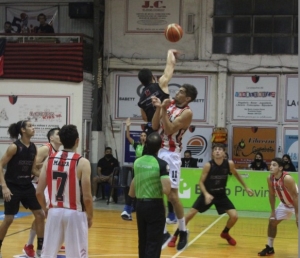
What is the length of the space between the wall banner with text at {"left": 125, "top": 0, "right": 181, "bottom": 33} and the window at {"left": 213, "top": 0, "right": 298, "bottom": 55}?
4.53ft

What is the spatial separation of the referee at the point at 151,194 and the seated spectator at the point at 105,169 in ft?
40.4

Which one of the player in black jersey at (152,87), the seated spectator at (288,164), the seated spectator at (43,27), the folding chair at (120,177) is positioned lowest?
the folding chair at (120,177)

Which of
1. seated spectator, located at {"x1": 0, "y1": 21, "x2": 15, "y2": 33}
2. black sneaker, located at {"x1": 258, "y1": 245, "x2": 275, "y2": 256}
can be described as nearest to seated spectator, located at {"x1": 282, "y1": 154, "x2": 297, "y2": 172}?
black sneaker, located at {"x1": 258, "y1": 245, "x2": 275, "y2": 256}

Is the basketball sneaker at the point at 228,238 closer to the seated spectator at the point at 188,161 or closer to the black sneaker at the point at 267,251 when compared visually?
the black sneaker at the point at 267,251

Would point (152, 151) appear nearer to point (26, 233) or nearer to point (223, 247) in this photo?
point (223, 247)

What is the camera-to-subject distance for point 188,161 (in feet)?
A: 68.8

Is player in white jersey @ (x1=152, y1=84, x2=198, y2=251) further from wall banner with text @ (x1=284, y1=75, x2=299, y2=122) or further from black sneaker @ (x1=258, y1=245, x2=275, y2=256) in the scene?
wall banner with text @ (x1=284, y1=75, x2=299, y2=122)

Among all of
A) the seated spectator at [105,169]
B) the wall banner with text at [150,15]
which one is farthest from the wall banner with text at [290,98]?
the seated spectator at [105,169]

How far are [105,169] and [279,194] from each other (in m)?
9.80

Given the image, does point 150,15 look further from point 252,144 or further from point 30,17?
point 252,144

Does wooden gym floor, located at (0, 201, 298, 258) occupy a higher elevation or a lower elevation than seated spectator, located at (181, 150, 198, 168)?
lower

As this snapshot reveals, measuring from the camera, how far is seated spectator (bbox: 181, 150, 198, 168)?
20.9m

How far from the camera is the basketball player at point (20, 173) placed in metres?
10.3

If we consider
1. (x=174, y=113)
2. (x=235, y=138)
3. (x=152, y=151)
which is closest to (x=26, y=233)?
(x=174, y=113)
